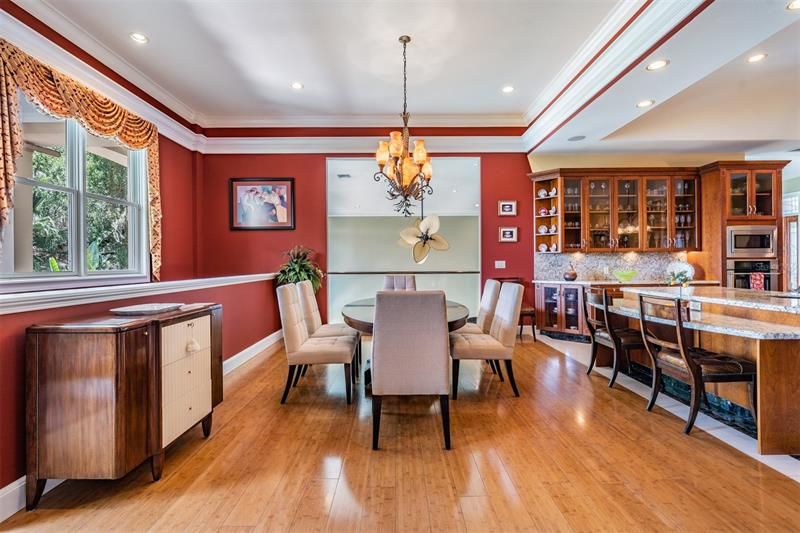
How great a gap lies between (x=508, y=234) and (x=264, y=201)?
3622 mm

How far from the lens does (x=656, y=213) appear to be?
17.2 ft

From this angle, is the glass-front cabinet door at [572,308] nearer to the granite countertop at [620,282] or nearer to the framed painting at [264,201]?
the granite countertop at [620,282]

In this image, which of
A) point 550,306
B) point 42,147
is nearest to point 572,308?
point 550,306

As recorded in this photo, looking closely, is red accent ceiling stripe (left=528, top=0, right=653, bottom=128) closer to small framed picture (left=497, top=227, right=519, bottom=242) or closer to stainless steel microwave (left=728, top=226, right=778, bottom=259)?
small framed picture (left=497, top=227, right=519, bottom=242)

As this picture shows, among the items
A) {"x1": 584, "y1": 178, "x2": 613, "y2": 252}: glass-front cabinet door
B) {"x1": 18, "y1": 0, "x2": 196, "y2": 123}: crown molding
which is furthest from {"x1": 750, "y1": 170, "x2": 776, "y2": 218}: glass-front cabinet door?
{"x1": 18, "y1": 0, "x2": 196, "y2": 123}: crown molding

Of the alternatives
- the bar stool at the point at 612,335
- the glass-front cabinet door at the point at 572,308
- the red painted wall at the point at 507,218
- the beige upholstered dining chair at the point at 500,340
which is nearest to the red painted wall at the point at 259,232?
the red painted wall at the point at 507,218

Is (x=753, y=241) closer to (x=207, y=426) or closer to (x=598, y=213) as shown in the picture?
(x=598, y=213)

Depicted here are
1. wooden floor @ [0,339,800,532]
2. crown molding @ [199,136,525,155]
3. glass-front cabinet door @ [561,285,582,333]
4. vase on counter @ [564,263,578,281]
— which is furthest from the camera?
crown molding @ [199,136,525,155]

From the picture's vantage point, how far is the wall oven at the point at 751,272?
484 cm

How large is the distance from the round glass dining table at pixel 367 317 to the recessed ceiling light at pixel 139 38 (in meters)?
2.99

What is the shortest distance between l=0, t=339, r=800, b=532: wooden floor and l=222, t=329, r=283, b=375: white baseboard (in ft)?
3.60

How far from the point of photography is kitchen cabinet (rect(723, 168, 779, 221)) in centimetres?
488

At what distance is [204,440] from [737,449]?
3.20m

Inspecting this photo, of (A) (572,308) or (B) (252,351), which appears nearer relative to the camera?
(B) (252,351)
